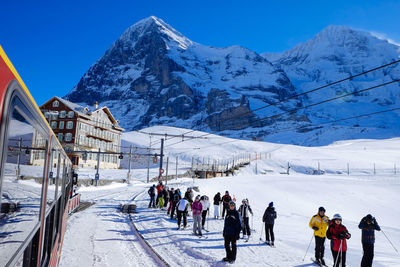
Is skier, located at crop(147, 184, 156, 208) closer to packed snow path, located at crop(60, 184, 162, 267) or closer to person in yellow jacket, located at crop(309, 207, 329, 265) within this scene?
packed snow path, located at crop(60, 184, 162, 267)

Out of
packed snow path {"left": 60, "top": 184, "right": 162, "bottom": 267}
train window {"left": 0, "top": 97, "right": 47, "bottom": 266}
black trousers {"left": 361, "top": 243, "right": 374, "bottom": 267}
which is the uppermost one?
train window {"left": 0, "top": 97, "right": 47, "bottom": 266}

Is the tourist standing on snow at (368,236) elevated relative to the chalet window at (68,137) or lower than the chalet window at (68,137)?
lower

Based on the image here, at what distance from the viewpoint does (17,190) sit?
109 inches

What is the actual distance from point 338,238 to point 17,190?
30.3 feet

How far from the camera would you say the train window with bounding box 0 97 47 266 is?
239cm

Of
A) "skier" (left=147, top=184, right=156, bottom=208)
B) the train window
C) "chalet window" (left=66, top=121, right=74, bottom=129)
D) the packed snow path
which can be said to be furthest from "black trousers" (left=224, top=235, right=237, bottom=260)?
"chalet window" (left=66, top=121, right=74, bottom=129)

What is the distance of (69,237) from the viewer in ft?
38.2

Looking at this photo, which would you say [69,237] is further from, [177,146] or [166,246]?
[177,146]

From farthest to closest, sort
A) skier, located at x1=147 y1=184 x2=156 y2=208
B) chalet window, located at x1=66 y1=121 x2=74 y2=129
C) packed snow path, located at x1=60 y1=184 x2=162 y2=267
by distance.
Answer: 1. chalet window, located at x1=66 y1=121 x2=74 y2=129
2. skier, located at x1=147 y1=184 x2=156 y2=208
3. packed snow path, located at x1=60 y1=184 x2=162 y2=267

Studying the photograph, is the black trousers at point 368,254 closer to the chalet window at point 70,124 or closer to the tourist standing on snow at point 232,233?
the tourist standing on snow at point 232,233

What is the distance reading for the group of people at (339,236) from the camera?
902 cm

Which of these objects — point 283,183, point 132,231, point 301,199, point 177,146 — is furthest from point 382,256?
point 177,146

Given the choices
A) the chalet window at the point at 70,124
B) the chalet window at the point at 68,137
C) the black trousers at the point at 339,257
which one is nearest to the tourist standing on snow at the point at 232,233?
the black trousers at the point at 339,257

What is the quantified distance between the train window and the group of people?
28.5 ft
